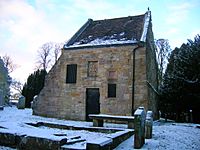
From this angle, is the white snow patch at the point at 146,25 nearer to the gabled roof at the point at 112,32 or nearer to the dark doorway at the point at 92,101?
the gabled roof at the point at 112,32

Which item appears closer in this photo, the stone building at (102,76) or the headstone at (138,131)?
the headstone at (138,131)

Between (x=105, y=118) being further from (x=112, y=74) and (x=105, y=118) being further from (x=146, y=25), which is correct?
(x=146, y=25)

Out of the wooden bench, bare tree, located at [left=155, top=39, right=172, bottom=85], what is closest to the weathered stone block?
the wooden bench

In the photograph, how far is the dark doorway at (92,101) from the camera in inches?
782

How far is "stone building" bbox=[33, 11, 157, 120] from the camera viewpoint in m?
18.7

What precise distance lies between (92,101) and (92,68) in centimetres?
277

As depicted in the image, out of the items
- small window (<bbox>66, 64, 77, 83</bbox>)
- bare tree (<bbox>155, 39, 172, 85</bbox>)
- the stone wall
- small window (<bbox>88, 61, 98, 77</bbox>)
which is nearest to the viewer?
the stone wall

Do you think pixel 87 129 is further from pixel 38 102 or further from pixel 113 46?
pixel 38 102

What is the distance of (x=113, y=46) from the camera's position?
19.8 m

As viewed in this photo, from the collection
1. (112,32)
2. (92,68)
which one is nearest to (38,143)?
(92,68)

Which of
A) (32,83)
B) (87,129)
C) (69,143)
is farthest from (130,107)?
(32,83)

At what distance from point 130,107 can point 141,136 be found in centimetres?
973

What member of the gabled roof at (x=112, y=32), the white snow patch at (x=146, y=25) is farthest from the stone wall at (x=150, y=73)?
the gabled roof at (x=112, y=32)

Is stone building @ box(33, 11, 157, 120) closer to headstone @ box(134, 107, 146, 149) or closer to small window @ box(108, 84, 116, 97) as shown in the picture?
small window @ box(108, 84, 116, 97)
